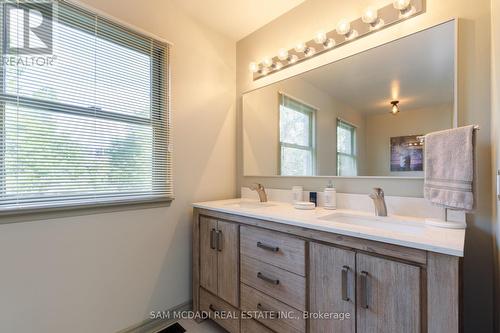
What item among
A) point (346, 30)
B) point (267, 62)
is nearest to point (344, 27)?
point (346, 30)

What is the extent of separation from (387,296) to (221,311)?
113cm

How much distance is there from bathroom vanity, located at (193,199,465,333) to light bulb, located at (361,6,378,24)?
1.23 metres

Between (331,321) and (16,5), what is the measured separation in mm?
2261

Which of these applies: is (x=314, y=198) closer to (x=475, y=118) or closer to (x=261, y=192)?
(x=261, y=192)

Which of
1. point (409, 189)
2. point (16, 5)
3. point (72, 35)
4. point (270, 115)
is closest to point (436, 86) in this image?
point (409, 189)

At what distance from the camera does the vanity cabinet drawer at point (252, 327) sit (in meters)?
1.33

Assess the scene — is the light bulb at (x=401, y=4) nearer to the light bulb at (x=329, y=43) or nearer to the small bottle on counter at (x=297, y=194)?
the light bulb at (x=329, y=43)

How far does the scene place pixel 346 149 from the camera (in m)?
1.62

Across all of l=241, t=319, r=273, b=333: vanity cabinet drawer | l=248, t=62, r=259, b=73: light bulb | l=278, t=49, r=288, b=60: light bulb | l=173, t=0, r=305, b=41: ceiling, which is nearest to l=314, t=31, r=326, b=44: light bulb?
l=278, t=49, r=288, b=60: light bulb

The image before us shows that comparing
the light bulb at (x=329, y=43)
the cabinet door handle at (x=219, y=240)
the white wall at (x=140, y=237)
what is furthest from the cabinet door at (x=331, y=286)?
the light bulb at (x=329, y=43)

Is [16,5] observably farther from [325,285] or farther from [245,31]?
[325,285]

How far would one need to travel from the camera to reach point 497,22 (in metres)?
0.99

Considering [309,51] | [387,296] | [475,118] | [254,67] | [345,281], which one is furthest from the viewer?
[254,67]

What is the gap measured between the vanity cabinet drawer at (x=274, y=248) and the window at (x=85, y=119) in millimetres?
766
